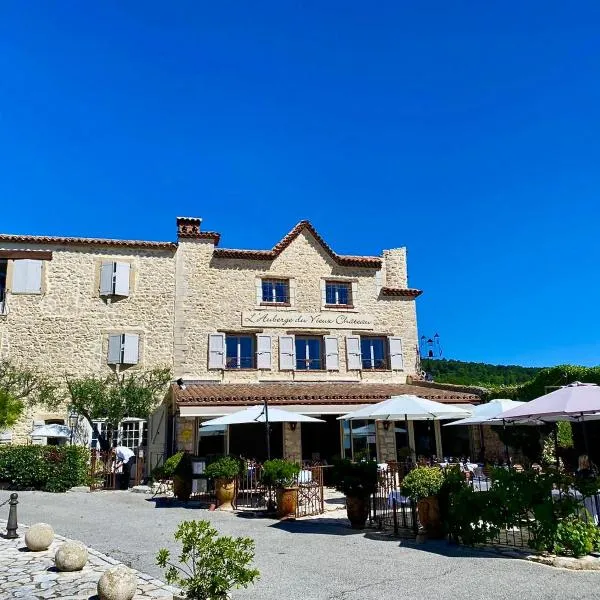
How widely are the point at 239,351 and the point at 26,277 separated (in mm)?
9361

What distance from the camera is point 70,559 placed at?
7.77 meters

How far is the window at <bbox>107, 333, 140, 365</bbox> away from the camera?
2331cm

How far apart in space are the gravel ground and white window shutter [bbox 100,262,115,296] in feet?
38.7

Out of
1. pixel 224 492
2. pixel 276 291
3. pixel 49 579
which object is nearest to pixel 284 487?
pixel 224 492

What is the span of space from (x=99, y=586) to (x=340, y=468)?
5.91m

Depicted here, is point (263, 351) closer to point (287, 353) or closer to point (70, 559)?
point (287, 353)

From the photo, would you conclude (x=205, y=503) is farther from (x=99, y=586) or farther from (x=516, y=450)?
(x=516, y=450)

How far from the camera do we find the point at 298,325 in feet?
83.0

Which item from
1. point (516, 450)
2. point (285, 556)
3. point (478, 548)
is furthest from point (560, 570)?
point (516, 450)

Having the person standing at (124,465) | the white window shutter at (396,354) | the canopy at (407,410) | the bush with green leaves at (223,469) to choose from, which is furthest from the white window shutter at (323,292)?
the bush with green leaves at (223,469)

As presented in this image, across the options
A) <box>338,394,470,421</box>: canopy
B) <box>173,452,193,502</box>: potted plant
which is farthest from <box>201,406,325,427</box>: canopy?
<box>338,394,470,421</box>: canopy

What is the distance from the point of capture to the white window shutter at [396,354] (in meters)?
26.1

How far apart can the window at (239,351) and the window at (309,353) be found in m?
2.12

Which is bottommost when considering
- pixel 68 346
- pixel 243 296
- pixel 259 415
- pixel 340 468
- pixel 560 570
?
pixel 560 570
